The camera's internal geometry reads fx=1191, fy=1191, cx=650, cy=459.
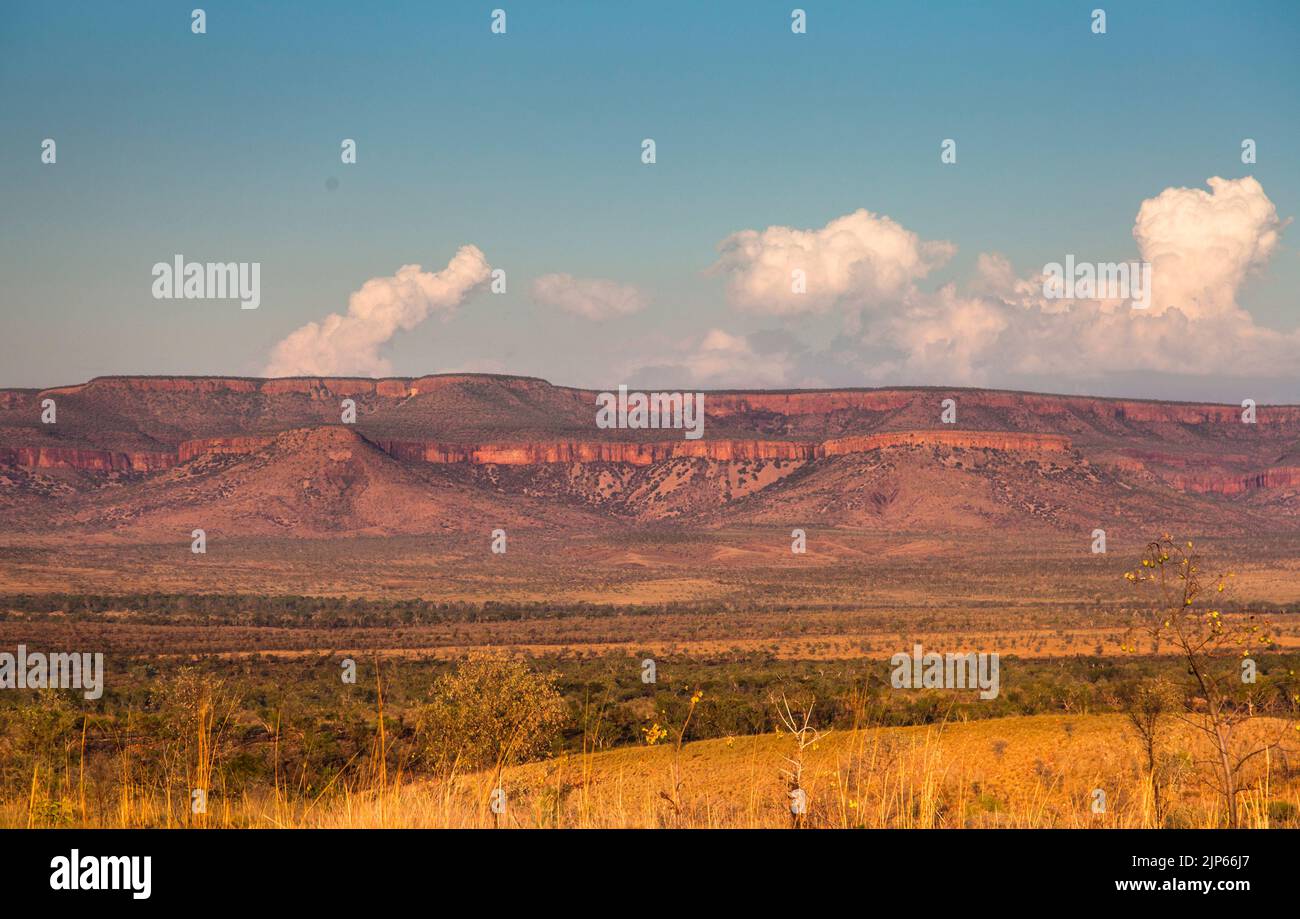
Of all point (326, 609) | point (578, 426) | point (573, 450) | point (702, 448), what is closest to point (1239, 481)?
point (702, 448)

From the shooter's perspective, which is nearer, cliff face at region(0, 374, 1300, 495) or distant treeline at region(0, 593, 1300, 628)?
distant treeline at region(0, 593, 1300, 628)

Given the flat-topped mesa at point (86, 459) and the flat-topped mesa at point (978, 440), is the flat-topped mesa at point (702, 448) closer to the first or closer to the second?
the flat-topped mesa at point (978, 440)

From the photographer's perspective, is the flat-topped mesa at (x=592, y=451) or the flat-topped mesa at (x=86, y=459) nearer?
the flat-topped mesa at (x=86, y=459)

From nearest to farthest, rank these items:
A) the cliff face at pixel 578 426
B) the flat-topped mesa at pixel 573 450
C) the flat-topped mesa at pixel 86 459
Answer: the flat-topped mesa at pixel 573 450 < the flat-topped mesa at pixel 86 459 < the cliff face at pixel 578 426

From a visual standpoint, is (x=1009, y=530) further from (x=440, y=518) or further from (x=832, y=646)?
(x=832, y=646)

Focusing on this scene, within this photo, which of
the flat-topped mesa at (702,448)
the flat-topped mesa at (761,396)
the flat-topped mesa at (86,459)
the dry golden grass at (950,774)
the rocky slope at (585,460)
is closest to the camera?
the dry golden grass at (950,774)

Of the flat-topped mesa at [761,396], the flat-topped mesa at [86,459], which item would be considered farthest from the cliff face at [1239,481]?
the flat-topped mesa at [86,459]

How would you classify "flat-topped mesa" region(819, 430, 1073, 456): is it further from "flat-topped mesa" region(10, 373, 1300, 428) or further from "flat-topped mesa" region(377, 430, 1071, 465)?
"flat-topped mesa" region(10, 373, 1300, 428)

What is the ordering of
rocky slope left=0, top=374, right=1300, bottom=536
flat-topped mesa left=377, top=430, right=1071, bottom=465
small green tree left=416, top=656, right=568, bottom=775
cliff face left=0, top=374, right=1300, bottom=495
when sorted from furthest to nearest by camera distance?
cliff face left=0, top=374, right=1300, bottom=495 → flat-topped mesa left=377, top=430, right=1071, bottom=465 → rocky slope left=0, top=374, right=1300, bottom=536 → small green tree left=416, top=656, right=568, bottom=775

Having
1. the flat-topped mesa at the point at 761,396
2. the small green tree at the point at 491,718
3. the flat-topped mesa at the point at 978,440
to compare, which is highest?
the flat-topped mesa at the point at 761,396

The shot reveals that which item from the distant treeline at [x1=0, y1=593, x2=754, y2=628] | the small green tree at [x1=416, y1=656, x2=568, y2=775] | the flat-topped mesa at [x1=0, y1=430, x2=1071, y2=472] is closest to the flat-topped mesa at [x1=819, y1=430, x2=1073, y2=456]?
the flat-topped mesa at [x1=0, y1=430, x2=1071, y2=472]

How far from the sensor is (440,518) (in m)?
129

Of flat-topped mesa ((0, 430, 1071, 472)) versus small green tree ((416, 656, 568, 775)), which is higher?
flat-topped mesa ((0, 430, 1071, 472))

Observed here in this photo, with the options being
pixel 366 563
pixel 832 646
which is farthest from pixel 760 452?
pixel 832 646
